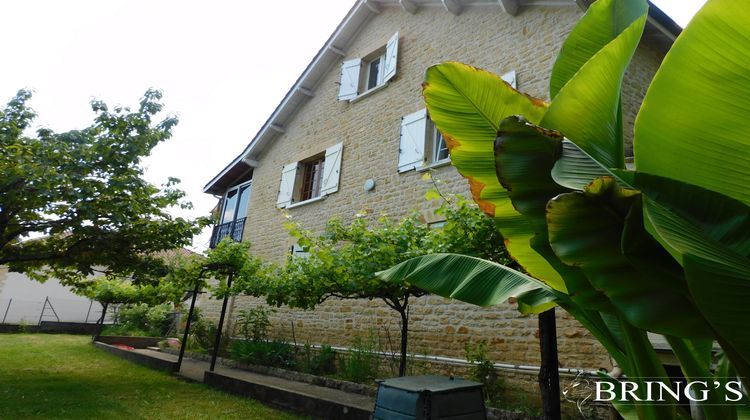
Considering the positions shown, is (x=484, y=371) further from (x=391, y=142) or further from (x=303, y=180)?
(x=303, y=180)

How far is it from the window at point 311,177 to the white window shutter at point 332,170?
0.83 metres

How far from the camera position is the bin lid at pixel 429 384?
9.95ft

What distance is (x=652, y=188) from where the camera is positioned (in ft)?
4.04

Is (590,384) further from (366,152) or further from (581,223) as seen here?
(366,152)

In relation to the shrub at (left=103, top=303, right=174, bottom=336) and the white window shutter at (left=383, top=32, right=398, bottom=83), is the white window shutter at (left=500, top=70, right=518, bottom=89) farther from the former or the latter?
the shrub at (left=103, top=303, right=174, bottom=336)

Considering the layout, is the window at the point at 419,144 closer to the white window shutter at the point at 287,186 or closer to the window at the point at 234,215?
the white window shutter at the point at 287,186

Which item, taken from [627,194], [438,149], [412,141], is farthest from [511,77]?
[627,194]

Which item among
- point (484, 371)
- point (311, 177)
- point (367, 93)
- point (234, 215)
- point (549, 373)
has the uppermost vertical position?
point (367, 93)

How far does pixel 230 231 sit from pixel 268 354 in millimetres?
6444

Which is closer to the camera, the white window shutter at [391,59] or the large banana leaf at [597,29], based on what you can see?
the large banana leaf at [597,29]

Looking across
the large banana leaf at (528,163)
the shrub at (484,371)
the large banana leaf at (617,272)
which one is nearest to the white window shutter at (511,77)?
the shrub at (484,371)

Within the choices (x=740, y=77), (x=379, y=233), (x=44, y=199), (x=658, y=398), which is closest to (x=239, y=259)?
(x=44, y=199)

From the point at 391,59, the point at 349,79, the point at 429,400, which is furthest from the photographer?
the point at 349,79

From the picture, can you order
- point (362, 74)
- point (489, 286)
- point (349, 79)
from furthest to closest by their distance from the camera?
point (362, 74)
point (349, 79)
point (489, 286)
